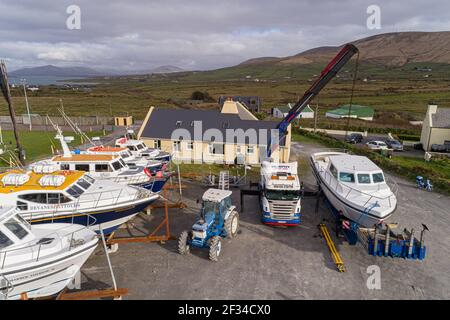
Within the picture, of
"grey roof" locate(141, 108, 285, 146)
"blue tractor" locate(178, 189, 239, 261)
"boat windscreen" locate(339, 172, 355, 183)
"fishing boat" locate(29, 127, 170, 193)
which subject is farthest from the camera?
"grey roof" locate(141, 108, 285, 146)

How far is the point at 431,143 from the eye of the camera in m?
37.3

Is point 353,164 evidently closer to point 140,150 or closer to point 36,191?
point 36,191

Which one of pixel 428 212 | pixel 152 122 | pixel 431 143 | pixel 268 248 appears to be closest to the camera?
pixel 268 248

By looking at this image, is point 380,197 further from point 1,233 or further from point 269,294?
point 1,233

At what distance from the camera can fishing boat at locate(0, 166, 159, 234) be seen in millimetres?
13359

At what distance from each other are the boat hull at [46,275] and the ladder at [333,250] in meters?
10.2

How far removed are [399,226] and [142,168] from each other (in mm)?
16413

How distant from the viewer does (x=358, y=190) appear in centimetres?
1552

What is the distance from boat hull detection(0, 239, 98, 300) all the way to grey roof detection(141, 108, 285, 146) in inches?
765

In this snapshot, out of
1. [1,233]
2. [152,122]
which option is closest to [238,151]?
[152,122]

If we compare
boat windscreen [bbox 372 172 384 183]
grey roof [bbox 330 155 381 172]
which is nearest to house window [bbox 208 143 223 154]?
grey roof [bbox 330 155 381 172]

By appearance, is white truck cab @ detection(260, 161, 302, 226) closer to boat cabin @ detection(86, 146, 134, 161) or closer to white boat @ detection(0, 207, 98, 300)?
white boat @ detection(0, 207, 98, 300)

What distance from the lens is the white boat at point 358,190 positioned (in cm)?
1397

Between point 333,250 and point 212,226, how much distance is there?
580 centimetres
